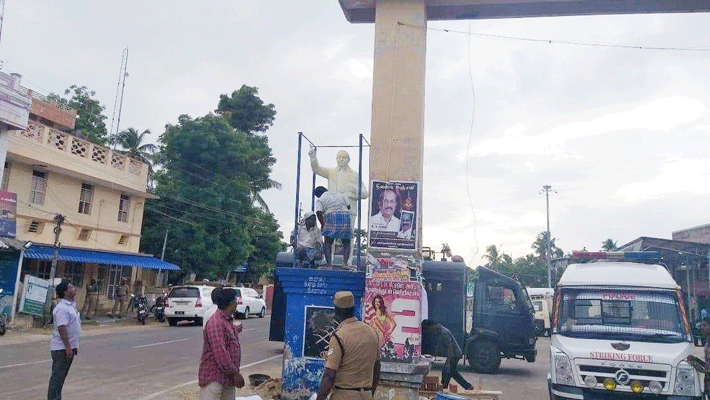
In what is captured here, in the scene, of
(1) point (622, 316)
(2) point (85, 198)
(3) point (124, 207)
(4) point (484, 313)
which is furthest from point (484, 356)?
(3) point (124, 207)

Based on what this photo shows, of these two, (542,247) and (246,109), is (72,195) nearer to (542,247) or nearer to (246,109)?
(246,109)

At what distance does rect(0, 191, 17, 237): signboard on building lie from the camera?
63.3 ft

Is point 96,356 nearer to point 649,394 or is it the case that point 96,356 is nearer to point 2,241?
point 2,241

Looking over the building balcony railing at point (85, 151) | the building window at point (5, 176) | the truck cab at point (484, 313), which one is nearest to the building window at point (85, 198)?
the building balcony railing at point (85, 151)

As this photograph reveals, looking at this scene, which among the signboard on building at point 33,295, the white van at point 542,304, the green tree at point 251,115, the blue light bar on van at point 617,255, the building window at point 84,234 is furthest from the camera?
the green tree at point 251,115

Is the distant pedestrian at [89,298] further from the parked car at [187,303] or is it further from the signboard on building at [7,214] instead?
the signboard on building at [7,214]

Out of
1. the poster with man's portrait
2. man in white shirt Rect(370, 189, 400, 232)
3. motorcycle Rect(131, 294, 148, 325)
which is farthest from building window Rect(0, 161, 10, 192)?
man in white shirt Rect(370, 189, 400, 232)

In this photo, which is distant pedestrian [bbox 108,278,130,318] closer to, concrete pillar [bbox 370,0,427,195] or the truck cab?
the truck cab

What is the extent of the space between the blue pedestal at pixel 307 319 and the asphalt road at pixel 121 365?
2.43 m

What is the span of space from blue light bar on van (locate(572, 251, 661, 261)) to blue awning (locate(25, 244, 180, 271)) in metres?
18.8

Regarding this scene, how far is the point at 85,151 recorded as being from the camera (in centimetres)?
2473

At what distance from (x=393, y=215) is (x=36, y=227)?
20.2 meters

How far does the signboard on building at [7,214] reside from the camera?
19297 millimetres

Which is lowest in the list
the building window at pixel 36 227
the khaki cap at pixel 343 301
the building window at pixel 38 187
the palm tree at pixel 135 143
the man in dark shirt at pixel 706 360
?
the man in dark shirt at pixel 706 360
